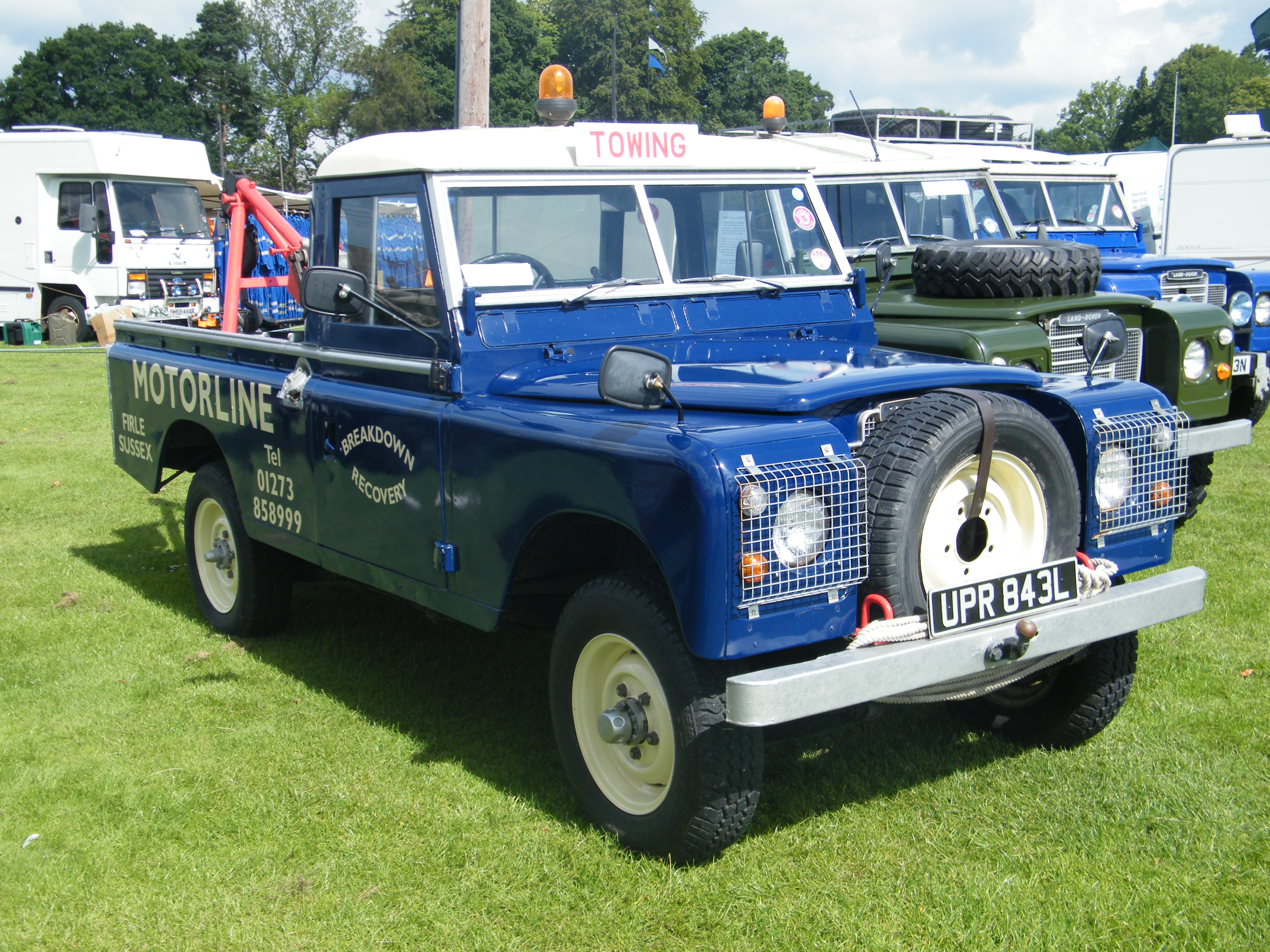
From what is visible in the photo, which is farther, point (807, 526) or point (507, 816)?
point (507, 816)

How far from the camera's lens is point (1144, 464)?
362 cm

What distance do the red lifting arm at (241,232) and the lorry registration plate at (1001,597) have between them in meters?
4.85

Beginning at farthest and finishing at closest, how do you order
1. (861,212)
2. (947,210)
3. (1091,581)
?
(947,210) < (861,212) < (1091,581)

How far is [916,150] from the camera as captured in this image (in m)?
14.1

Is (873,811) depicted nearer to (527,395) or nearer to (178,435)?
(527,395)

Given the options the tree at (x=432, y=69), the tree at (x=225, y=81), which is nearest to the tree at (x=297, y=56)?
the tree at (x=225, y=81)

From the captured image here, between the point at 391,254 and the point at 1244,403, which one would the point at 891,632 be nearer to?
the point at 391,254

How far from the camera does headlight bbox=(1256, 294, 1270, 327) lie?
9.00 metres

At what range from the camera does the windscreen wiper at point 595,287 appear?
413 cm

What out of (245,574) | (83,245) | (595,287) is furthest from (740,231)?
(83,245)

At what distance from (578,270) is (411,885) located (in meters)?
2.19

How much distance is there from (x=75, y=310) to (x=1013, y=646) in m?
19.7

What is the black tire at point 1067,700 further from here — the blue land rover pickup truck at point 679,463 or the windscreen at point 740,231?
the windscreen at point 740,231

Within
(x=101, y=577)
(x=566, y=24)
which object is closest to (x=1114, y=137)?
(x=566, y=24)
